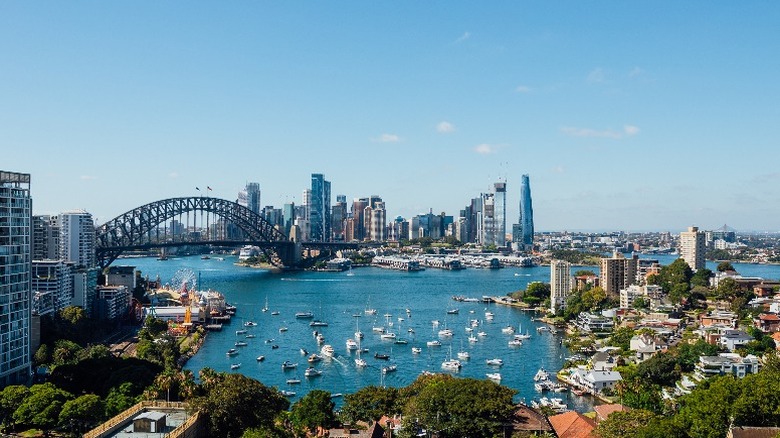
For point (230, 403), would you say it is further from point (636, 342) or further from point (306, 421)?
point (636, 342)

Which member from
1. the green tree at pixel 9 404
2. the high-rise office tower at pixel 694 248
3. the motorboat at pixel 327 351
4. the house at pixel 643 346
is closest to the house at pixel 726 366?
the house at pixel 643 346

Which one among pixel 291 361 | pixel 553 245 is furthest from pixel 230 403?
pixel 553 245

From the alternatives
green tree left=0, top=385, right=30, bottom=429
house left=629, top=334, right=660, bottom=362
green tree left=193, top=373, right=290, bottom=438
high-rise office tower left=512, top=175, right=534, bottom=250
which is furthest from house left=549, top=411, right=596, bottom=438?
high-rise office tower left=512, top=175, right=534, bottom=250

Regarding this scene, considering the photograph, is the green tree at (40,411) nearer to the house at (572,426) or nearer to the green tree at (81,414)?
the green tree at (81,414)

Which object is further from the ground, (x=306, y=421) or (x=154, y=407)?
(x=154, y=407)

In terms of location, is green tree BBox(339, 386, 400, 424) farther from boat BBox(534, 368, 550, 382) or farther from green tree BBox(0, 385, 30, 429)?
boat BBox(534, 368, 550, 382)

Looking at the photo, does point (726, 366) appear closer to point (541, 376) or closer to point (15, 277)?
point (541, 376)
